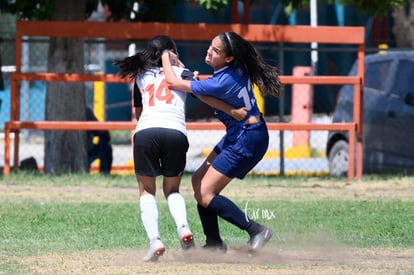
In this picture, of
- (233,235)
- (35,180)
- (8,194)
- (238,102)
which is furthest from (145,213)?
(35,180)

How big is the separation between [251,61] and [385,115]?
8283 millimetres

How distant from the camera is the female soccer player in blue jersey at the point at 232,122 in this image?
8789mm

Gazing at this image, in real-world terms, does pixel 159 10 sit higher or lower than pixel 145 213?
higher

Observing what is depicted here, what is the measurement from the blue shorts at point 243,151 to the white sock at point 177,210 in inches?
15.0

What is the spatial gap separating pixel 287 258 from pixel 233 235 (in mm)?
1774

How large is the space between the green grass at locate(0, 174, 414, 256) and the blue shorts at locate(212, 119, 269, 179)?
1176 millimetres

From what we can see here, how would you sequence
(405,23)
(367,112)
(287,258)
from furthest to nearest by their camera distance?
(405,23) → (367,112) → (287,258)

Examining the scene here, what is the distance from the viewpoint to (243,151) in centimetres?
880

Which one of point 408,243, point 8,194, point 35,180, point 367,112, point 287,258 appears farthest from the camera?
point 367,112

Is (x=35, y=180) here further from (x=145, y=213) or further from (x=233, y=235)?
(x=145, y=213)

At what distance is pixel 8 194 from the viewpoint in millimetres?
13805

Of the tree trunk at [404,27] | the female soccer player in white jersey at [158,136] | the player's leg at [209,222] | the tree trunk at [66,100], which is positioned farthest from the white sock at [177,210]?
the tree trunk at [404,27]

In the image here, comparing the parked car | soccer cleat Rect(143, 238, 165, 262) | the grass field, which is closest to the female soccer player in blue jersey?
the grass field

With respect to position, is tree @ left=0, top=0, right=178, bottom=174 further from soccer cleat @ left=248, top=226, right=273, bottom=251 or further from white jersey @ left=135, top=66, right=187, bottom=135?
soccer cleat @ left=248, top=226, right=273, bottom=251
